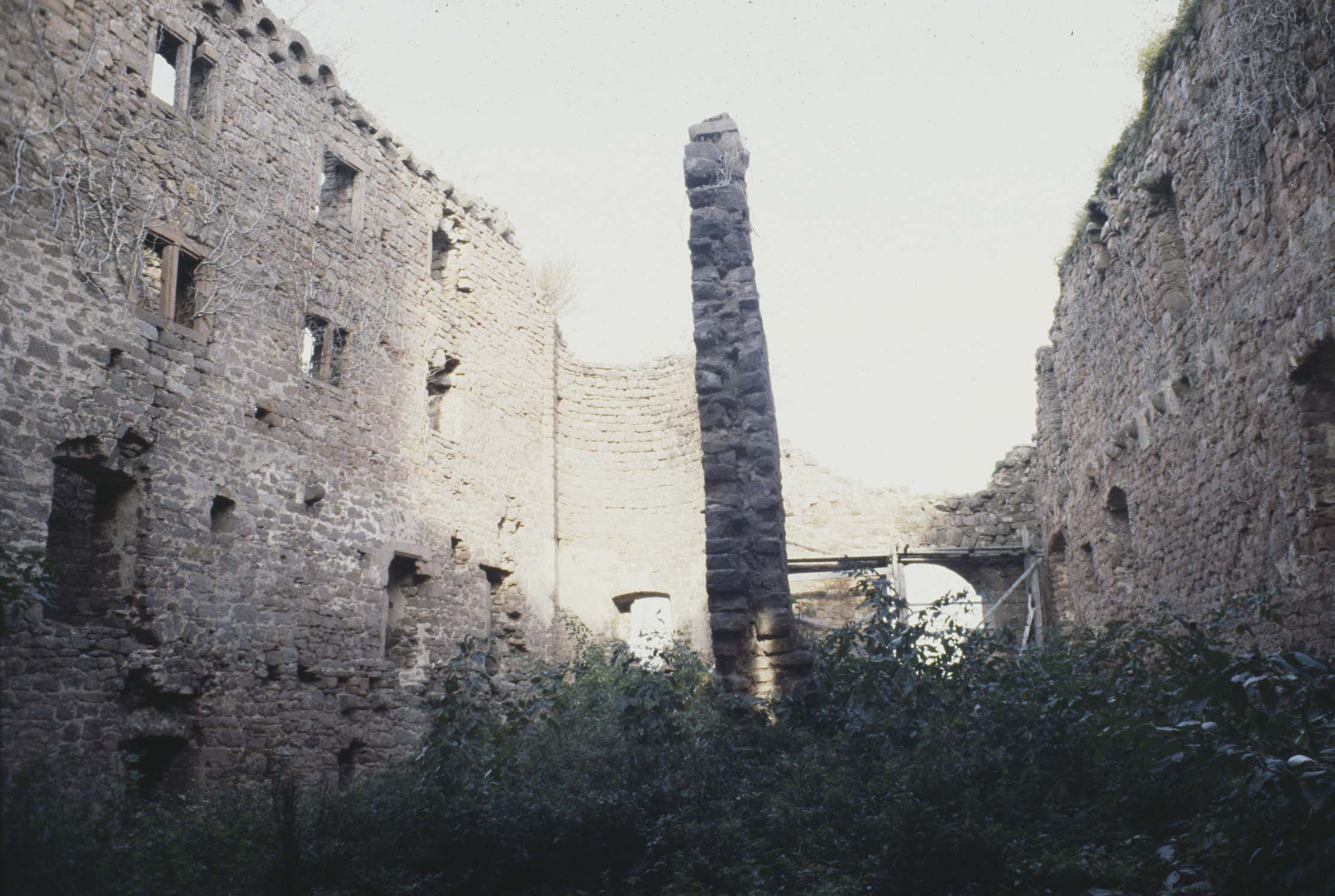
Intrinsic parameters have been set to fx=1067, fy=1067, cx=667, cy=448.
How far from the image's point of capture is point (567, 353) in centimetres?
1761

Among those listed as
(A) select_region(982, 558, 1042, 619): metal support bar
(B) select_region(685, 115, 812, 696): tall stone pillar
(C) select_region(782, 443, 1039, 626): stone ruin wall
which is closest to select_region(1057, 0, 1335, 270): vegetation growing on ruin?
(B) select_region(685, 115, 812, 696): tall stone pillar

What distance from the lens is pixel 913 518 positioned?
60.5 feet

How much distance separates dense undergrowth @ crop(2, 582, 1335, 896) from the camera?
13.3 feet

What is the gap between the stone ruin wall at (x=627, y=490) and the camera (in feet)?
53.3

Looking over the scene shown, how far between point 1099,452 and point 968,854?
7.57m

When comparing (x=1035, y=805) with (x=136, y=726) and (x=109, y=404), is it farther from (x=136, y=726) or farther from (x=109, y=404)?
(x=109, y=404)

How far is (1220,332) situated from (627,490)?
10.2m

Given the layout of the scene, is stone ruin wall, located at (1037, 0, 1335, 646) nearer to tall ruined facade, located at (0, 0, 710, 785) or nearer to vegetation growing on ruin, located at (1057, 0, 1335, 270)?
vegetation growing on ruin, located at (1057, 0, 1335, 270)

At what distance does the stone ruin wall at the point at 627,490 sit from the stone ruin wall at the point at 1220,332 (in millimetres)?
6191

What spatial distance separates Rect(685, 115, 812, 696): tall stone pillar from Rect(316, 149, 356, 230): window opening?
4.95 metres

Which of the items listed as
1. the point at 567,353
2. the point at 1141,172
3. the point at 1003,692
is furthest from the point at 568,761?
the point at 567,353

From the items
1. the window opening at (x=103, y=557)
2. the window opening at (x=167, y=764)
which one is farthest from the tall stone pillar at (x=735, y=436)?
the window opening at (x=103, y=557)

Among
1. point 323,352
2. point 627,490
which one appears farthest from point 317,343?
point 627,490

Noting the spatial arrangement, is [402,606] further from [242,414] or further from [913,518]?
[913,518]
